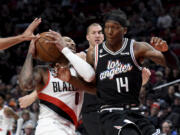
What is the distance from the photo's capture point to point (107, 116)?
13.2 feet

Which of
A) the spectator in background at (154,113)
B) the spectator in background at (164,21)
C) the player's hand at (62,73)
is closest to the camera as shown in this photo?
the player's hand at (62,73)

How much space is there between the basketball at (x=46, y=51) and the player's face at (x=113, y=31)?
59cm

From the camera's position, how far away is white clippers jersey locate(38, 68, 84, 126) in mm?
4230

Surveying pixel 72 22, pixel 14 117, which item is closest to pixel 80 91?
pixel 14 117

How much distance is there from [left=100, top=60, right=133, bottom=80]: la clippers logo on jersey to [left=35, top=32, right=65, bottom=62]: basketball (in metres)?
0.57

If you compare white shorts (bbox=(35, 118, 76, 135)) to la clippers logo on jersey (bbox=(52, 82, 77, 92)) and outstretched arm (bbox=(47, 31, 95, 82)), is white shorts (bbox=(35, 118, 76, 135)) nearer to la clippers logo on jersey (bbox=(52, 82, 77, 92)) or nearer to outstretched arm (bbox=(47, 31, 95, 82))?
la clippers logo on jersey (bbox=(52, 82, 77, 92))

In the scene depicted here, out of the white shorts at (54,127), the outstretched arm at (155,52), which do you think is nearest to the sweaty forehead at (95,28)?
the outstretched arm at (155,52)

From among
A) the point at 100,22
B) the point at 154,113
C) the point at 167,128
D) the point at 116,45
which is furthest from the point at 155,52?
the point at 100,22

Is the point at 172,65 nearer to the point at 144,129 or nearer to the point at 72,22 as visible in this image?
the point at 144,129

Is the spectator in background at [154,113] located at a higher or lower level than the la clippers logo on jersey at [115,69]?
lower

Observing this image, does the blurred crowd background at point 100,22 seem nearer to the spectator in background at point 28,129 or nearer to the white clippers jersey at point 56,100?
the spectator in background at point 28,129

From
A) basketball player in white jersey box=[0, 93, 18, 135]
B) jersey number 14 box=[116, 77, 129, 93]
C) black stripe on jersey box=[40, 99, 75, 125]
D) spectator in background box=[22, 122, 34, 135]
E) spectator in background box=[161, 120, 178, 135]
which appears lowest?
spectator in background box=[22, 122, 34, 135]

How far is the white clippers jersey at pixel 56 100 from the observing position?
4.23 meters

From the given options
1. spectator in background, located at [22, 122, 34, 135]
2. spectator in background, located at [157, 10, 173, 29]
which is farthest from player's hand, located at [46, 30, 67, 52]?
spectator in background, located at [157, 10, 173, 29]
